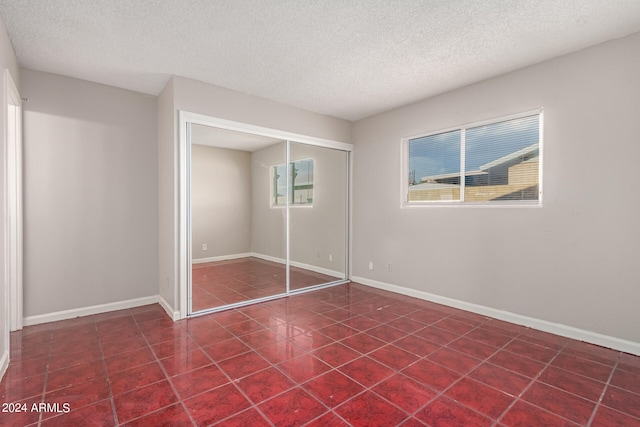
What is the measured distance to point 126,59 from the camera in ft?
Answer: 10.0

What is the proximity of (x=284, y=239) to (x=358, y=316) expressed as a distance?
162cm

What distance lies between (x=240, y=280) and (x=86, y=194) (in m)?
2.20

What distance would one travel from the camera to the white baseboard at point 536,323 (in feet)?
8.79

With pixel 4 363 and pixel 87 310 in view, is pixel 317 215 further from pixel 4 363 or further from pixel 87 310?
pixel 4 363

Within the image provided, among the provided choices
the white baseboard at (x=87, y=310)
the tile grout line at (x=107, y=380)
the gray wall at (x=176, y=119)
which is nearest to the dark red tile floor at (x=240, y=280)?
the gray wall at (x=176, y=119)

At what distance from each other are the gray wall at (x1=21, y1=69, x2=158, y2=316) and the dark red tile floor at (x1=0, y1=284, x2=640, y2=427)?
17.5 inches

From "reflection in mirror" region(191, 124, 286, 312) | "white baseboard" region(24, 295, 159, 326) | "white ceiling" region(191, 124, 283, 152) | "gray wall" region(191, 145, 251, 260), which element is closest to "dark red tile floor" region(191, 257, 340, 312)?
"reflection in mirror" region(191, 124, 286, 312)

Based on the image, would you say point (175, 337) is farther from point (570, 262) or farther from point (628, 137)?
point (628, 137)

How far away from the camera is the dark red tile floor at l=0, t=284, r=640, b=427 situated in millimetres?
1844

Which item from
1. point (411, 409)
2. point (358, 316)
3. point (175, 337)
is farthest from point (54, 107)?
point (411, 409)

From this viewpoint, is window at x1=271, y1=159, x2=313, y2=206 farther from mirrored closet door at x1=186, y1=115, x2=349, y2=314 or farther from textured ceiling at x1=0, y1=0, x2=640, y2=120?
textured ceiling at x1=0, y1=0, x2=640, y2=120

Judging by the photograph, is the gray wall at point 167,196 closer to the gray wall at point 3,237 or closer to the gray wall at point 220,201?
the gray wall at point 220,201

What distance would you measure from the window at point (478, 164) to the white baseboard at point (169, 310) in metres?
3.27

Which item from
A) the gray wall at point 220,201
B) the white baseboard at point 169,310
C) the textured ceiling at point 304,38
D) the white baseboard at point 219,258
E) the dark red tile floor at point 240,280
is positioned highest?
the textured ceiling at point 304,38
